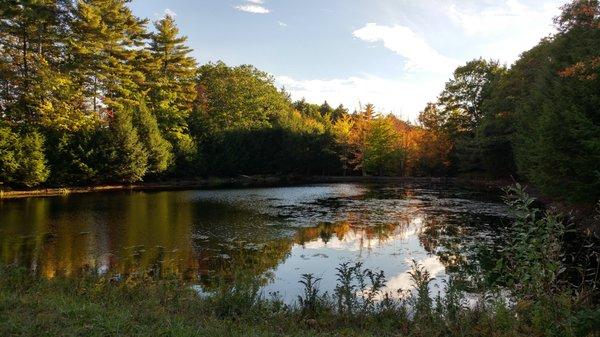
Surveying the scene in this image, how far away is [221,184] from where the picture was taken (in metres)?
48.5

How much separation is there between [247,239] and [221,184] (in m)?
33.2

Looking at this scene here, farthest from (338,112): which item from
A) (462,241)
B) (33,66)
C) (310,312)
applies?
(310,312)

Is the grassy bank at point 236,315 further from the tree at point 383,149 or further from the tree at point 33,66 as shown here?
the tree at point 383,149

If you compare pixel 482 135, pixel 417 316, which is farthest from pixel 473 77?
pixel 417 316

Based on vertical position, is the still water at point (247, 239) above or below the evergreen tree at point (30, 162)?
below

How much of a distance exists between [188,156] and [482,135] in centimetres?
3281

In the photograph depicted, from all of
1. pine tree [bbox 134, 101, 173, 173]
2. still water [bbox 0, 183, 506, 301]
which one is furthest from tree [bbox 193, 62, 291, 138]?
still water [bbox 0, 183, 506, 301]

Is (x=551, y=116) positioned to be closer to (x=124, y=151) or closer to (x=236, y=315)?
(x=236, y=315)

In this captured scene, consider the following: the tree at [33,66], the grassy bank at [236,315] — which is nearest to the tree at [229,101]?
the tree at [33,66]

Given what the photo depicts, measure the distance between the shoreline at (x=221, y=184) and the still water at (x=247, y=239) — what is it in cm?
583

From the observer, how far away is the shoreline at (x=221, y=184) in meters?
32.7

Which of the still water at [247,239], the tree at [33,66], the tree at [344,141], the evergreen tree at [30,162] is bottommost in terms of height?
the still water at [247,239]

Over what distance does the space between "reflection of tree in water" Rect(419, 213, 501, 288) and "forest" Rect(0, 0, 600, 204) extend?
4.09 metres

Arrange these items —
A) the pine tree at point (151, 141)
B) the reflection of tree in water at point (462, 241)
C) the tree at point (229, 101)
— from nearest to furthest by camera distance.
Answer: the reflection of tree in water at point (462, 241), the pine tree at point (151, 141), the tree at point (229, 101)
